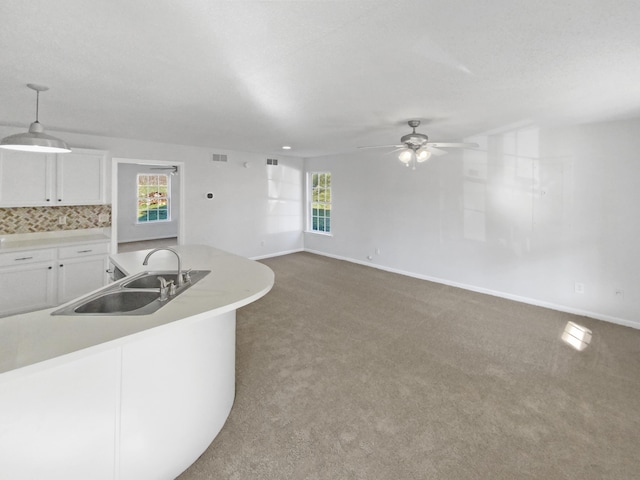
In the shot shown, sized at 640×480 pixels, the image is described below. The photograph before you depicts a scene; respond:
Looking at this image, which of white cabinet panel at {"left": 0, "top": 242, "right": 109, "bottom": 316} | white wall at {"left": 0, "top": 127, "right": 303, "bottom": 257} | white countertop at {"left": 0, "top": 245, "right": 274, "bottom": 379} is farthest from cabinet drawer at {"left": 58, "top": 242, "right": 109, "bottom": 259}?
white countertop at {"left": 0, "top": 245, "right": 274, "bottom": 379}

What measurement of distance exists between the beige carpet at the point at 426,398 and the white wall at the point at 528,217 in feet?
1.75

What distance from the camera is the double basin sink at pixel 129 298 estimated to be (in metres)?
1.60

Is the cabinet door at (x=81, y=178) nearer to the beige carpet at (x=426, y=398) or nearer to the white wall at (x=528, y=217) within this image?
the beige carpet at (x=426, y=398)

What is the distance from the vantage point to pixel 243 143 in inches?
211

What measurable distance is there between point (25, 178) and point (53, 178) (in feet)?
0.87

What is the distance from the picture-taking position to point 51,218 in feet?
14.2

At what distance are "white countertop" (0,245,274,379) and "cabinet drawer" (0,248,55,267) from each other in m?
2.40

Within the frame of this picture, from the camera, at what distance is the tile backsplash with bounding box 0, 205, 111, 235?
13.3ft

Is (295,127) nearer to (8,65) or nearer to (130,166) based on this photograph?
(8,65)

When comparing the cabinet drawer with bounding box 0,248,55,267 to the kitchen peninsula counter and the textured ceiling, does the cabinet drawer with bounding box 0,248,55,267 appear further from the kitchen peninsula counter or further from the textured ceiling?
the kitchen peninsula counter

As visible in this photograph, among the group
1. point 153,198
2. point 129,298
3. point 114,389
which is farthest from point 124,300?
point 153,198

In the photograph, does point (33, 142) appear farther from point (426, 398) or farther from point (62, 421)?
point (426, 398)

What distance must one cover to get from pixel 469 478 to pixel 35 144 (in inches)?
134

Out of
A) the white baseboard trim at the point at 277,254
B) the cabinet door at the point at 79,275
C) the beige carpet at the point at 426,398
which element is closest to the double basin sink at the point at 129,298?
the beige carpet at the point at 426,398
